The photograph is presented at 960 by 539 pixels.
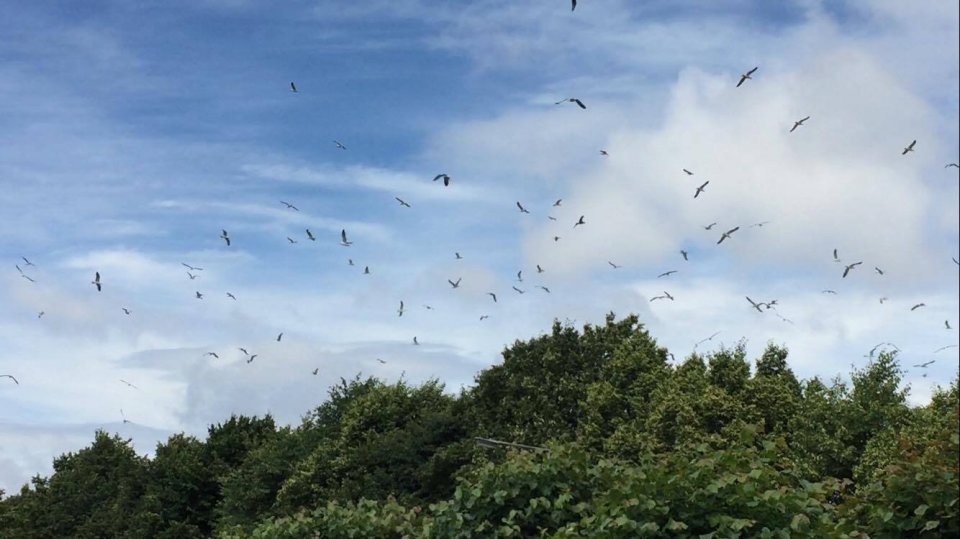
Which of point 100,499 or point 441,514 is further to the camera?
point 100,499

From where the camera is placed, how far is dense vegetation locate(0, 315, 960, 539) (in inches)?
495

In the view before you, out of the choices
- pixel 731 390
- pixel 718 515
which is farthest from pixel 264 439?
pixel 718 515

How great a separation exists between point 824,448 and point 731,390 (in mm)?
5269

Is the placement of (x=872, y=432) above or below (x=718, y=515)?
above

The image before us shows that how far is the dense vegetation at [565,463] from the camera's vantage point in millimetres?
12562

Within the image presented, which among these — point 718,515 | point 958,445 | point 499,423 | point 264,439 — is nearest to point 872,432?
point 499,423

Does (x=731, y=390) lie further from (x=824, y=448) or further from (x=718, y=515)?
(x=718, y=515)

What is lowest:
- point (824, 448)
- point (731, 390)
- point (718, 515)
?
point (718, 515)

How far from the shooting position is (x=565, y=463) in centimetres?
1477

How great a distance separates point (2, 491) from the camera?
84.1 meters

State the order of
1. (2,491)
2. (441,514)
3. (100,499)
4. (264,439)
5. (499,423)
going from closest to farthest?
(441,514) → (499,423) → (264,439) → (100,499) → (2,491)

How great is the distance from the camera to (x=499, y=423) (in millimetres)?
46812

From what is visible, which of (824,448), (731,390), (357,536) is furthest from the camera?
(731,390)

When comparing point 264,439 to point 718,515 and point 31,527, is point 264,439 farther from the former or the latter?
point 718,515
